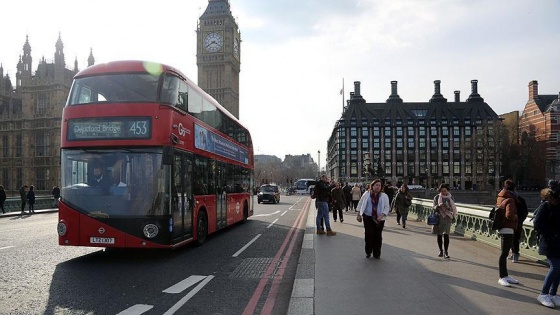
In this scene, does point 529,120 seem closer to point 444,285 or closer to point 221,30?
point 221,30

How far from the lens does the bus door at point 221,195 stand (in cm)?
1396

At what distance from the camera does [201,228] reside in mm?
12086

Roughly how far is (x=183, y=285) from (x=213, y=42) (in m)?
102

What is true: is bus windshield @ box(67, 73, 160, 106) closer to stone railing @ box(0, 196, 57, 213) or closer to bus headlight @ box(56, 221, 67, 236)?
bus headlight @ box(56, 221, 67, 236)

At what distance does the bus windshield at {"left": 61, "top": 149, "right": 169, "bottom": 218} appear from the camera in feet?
30.2

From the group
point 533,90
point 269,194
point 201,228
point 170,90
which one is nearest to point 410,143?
point 533,90

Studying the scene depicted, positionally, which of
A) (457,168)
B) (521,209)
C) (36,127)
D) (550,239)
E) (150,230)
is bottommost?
(150,230)

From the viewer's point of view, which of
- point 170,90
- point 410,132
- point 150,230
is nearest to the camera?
point 150,230

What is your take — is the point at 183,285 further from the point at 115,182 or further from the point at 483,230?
the point at 483,230

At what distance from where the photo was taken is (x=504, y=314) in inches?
212

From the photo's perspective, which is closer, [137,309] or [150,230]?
[137,309]

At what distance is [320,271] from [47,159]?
7140 cm

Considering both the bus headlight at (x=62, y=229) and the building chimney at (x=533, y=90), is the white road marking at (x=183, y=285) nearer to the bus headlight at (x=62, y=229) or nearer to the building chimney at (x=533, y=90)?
the bus headlight at (x=62, y=229)

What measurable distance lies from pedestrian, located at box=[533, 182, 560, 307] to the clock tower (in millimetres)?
98415
